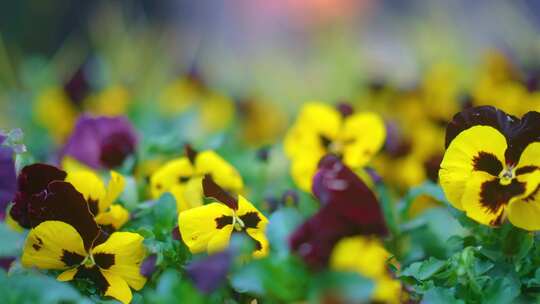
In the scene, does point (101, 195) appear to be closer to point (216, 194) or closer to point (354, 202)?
point (216, 194)

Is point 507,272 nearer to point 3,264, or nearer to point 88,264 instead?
point 88,264

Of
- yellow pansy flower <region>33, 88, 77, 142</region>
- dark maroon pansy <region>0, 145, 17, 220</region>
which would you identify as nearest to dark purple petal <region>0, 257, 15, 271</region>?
dark maroon pansy <region>0, 145, 17, 220</region>

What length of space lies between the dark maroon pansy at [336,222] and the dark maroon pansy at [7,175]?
0.41 m

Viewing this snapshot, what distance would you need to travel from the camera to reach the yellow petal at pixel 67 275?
0.92 meters

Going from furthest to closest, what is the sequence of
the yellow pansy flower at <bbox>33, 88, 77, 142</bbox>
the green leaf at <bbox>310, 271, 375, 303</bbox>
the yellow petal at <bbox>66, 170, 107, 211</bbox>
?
the yellow pansy flower at <bbox>33, 88, 77, 142</bbox>, the yellow petal at <bbox>66, 170, 107, 211</bbox>, the green leaf at <bbox>310, 271, 375, 303</bbox>

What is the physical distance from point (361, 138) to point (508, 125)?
0.47 meters

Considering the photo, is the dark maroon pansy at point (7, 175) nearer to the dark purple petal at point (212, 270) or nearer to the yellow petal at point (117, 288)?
the yellow petal at point (117, 288)

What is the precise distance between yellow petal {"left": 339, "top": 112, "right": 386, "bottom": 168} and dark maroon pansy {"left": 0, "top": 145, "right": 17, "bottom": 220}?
52 cm

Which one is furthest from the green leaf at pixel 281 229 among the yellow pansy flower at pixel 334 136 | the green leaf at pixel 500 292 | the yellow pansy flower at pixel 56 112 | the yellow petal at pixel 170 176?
the yellow pansy flower at pixel 56 112

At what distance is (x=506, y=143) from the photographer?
2.99 ft

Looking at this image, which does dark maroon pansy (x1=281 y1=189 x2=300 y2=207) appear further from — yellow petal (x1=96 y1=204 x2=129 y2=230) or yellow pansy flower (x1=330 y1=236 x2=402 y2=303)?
yellow pansy flower (x1=330 y1=236 x2=402 y2=303)

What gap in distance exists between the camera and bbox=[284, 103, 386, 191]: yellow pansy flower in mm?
1329

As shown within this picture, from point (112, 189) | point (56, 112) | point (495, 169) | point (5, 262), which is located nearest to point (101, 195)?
point (112, 189)

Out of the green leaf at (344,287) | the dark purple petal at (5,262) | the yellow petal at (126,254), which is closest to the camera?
the green leaf at (344,287)
